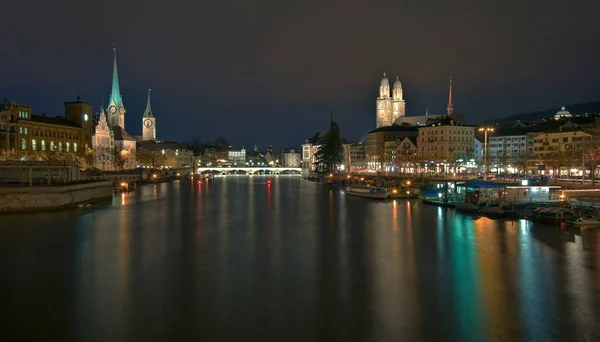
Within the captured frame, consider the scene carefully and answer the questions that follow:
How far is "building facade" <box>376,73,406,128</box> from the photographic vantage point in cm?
16900

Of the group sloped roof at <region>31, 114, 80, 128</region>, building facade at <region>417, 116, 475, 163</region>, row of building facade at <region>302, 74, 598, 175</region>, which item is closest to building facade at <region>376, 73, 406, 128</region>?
row of building facade at <region>302, 74, 598, 175</region>

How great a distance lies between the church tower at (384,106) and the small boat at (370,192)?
10882cm

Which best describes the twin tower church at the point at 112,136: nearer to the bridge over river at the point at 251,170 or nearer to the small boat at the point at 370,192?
the bridge over river at the point at 251,170

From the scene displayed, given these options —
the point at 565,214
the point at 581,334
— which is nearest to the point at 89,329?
the point at 581,334

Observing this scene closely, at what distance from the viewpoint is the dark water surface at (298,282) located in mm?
12953

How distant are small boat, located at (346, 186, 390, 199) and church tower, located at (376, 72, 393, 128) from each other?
109 m

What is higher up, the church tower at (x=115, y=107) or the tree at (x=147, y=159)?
the church tower at (x=115, y=107)

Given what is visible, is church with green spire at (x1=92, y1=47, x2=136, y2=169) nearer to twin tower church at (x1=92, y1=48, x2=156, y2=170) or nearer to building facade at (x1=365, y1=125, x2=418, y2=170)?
twin tower church at (x1=92, y1=48, x2=156, y2=170)

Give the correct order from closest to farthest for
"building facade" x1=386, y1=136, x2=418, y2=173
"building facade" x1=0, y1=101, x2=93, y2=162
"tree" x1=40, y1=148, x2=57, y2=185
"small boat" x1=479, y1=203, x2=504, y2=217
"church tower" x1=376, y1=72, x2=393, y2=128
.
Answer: "small boat" x1=479, y1=203, x2=504, y2=217, "tree" x1=40, y1=148, x2=57, y2=185, "building facade" x1=0, y1=101, x2=93, y2=162, "building facade" x1=386, y1=136, x2=418, y2=173, "church tower" x1=376, y1=72, x2=393, y2=128

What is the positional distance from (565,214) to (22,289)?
29.1 meters

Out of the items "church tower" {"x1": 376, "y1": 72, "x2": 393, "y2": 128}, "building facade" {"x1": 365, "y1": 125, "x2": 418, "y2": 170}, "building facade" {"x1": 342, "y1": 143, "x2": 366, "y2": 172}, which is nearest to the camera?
"building facade" {"x1": 365, "y1": 125, "x2": 418, "y2": 170}

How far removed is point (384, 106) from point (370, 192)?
115340mm

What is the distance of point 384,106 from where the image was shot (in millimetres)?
169000

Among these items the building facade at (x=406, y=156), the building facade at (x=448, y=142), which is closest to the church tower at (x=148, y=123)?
the building facade at (x=406, y=156)
